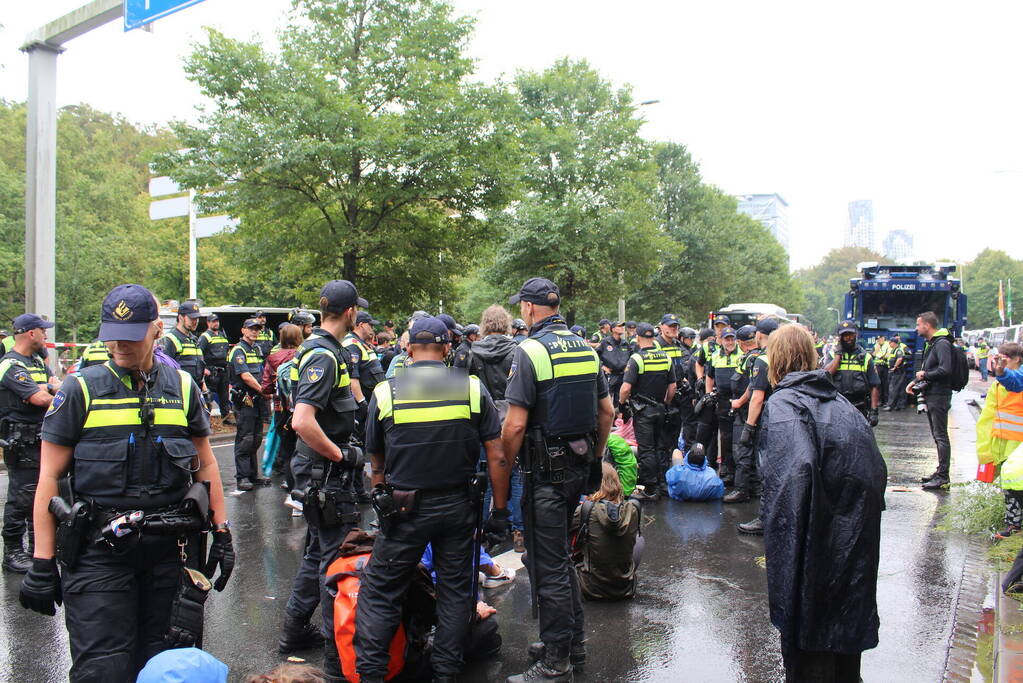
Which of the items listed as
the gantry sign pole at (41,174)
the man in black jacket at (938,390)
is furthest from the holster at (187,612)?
the gantry sign pole at (41,174)

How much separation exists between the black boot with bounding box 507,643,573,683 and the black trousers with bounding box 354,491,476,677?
17.3 inches

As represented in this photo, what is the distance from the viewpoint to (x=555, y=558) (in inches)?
165

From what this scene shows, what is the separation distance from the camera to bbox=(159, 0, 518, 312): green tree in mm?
14922

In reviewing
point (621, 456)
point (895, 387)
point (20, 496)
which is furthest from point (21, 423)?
point (895, 387)

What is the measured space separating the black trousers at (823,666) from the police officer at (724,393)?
586 cm

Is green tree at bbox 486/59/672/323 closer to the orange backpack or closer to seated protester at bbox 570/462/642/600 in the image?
seated protester at bbox 570/462/642/600

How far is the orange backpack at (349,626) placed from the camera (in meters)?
3.90

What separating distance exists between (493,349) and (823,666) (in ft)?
13.2

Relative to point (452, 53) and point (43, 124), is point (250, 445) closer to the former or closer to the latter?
point (43, 124)

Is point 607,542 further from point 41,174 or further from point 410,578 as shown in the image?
point 41,174

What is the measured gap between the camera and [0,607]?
5.30 m

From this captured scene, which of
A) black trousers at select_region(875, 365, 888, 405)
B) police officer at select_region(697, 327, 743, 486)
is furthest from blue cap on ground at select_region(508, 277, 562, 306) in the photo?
black trousers at select_region(875, 365, 888, 405)

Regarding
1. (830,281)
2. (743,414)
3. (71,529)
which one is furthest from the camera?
(830,281)

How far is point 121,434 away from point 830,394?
2821mm
